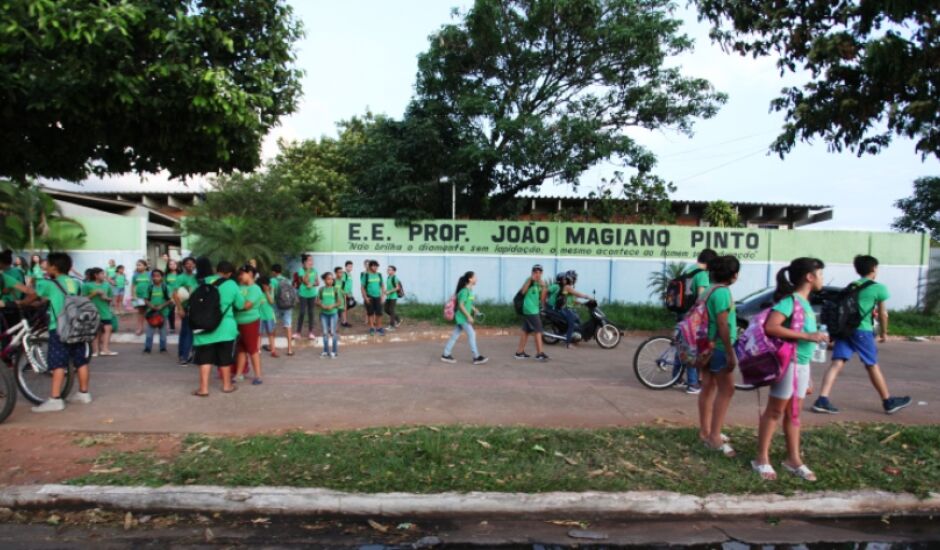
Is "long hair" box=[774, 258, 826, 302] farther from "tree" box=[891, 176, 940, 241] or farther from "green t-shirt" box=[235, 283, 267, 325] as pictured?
"tree" box=[891, 176, 940, 241]

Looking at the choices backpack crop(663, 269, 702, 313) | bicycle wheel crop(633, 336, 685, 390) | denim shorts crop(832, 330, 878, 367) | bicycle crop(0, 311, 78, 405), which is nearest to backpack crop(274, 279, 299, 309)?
bicycle crop(0, 311, 78, 405)

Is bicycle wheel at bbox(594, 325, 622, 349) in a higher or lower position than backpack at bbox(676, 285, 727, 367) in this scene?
lower

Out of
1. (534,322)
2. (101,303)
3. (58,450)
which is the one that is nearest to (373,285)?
(534,322)

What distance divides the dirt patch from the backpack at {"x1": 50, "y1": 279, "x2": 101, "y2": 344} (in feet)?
3.23

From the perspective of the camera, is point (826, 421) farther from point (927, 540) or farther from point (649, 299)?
point (649, 299)

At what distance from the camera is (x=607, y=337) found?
11180 mm

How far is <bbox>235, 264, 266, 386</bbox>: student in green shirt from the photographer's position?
293 inches

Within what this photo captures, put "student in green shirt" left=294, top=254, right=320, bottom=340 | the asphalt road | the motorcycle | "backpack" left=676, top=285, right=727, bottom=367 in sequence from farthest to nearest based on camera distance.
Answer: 1. the motorcycle
2. "student in green shirt" left=294, top=254, right=320, bottom=340
3. the asphalt road
4. "backpack" left=676, top=285, right=727, bottom=367

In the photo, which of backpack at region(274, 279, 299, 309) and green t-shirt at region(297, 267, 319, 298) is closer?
backpack at region(274, 279, 299, 309)

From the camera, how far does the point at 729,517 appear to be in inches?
159

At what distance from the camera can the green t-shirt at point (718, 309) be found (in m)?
4.80

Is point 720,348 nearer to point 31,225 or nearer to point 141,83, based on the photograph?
point 141,83

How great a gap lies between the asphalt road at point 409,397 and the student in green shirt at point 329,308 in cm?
32

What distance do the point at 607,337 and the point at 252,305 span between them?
261 inches
